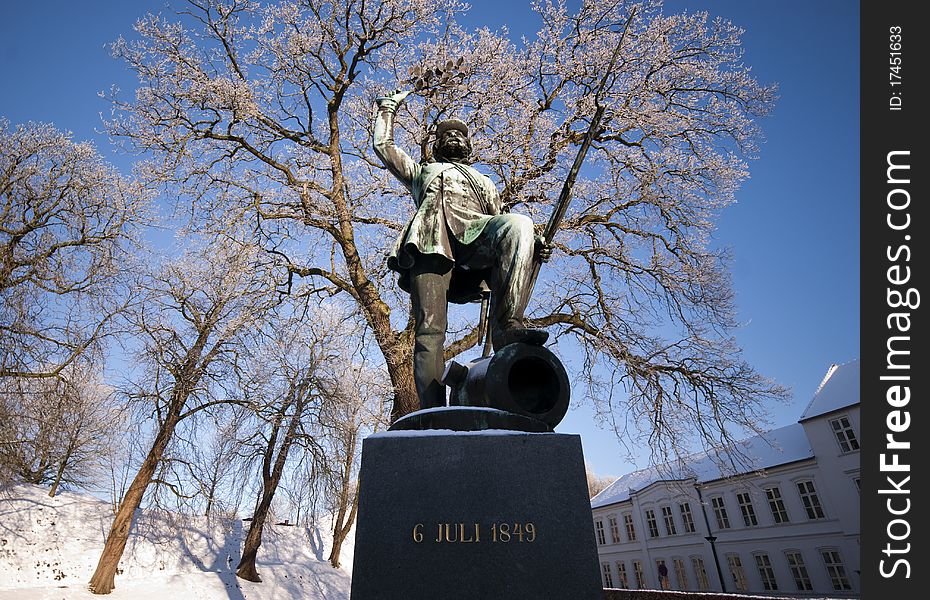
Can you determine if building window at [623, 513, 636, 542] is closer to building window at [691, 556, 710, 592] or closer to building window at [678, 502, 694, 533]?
building window at [678, 502, 694, 533]

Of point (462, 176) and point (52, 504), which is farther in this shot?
A: point (52, 504)

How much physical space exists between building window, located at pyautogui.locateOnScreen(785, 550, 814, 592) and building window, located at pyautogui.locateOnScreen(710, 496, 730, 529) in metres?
3.44

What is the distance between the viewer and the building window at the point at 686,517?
28.5m

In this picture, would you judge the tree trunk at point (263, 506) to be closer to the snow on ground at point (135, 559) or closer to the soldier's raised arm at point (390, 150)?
the snow on ground at point (135, 559)

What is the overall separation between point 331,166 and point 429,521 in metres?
10.8

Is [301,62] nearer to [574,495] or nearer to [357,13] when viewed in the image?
[357,13]

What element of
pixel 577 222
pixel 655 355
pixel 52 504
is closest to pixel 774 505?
pixel 655 355

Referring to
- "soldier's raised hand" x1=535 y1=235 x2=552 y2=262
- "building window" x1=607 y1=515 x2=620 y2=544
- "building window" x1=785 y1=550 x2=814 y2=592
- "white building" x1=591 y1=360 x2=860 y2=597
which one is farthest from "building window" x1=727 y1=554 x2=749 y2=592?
"soldier's raised hand" x1=535 y1=235 x2=552 y2=262

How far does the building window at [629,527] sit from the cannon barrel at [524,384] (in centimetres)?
3503

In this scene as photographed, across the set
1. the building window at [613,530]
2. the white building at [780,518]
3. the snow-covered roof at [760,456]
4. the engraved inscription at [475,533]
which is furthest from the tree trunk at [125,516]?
the building window at [613,530]

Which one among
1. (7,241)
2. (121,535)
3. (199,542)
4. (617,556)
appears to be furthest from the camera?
(617,556)

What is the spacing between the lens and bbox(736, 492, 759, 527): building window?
84.0ft

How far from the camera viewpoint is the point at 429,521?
7.23 ft

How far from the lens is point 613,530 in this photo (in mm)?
34750
